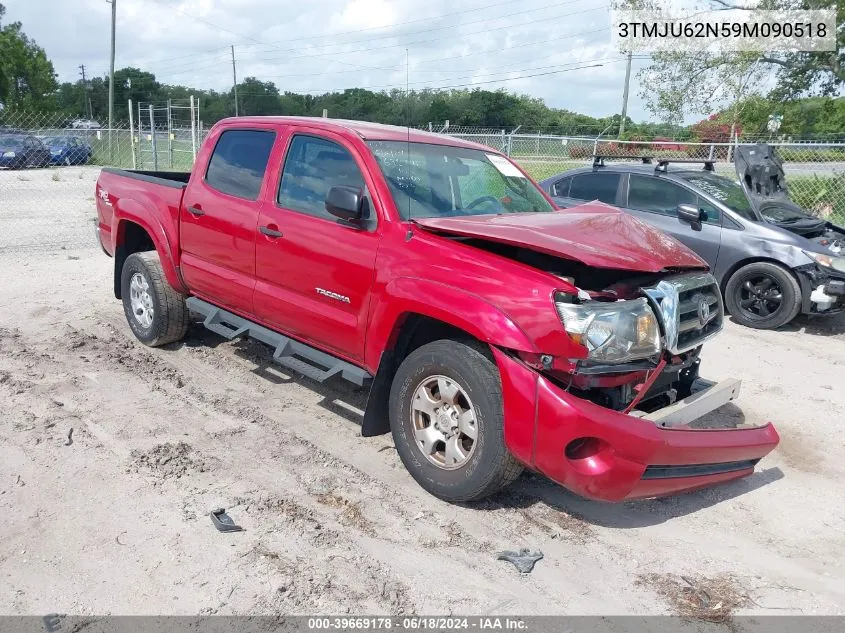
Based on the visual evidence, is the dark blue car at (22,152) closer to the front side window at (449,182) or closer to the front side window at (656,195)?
the front side window at (656,195)

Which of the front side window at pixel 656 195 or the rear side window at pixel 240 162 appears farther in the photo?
the front side window at pixel 656 195

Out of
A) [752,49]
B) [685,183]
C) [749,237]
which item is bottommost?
[749,237]

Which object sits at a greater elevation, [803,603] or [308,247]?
[308,247]

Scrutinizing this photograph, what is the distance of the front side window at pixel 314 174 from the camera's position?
14.3 ft

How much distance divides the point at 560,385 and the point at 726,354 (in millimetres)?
4066

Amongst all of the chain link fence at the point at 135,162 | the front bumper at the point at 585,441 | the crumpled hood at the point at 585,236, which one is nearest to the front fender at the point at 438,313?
the front bumper at the point at 585,441

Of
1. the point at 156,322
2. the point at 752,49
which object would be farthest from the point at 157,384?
the point at 752,49

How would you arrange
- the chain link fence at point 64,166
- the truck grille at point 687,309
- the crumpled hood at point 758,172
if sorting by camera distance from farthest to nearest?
the chain link fence at point 64,166 → the crumpled hood at point 758,172 → the truck grille at point 687,309

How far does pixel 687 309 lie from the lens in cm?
366

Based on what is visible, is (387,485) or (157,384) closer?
(387,485)

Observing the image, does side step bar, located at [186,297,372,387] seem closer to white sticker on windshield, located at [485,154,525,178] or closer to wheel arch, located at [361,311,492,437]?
wheel arch, located at [361,311,492,437]

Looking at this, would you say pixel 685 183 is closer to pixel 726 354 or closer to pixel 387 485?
pixel 726 354

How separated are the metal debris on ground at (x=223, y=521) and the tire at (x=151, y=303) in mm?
2737

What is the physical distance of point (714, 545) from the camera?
3.54 m
